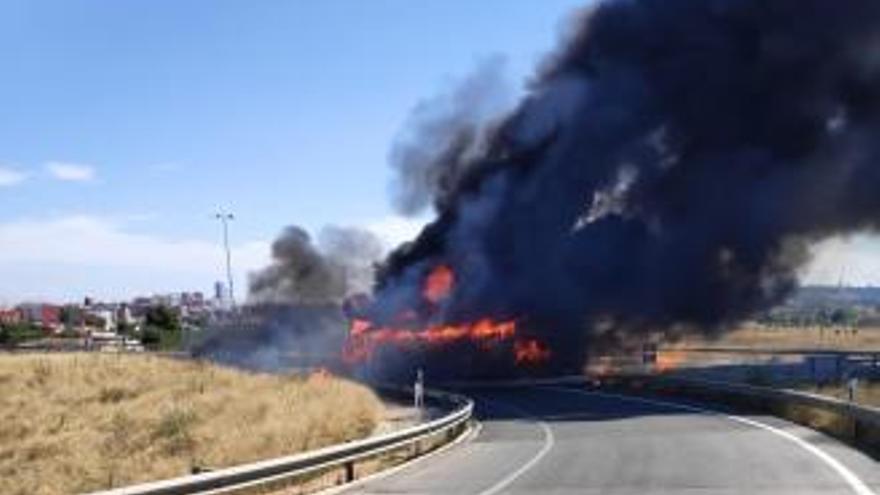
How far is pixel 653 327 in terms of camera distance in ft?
249

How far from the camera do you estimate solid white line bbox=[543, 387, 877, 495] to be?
19.9 metres

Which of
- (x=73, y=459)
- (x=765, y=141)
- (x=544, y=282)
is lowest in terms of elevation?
(x=73, y=459)

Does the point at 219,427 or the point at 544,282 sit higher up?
the point at 544,282

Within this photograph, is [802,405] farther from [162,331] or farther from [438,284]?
[162,331]

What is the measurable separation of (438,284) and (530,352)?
7239 millimetres

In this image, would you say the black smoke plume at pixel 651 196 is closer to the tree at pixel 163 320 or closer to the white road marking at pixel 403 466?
the white road marking at pixel 403 466

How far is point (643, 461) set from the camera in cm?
2444

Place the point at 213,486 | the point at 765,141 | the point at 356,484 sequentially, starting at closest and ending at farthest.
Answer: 1. the point at 213,486
2. the point at 356,484
3. the point at 765,141

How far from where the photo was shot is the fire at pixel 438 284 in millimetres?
73562

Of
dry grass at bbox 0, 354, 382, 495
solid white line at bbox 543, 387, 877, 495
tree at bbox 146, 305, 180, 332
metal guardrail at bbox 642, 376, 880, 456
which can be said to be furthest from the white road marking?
tree at bbox 146, 305, 180, 332

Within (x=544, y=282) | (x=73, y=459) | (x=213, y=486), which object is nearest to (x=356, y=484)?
(x=213, y=486)

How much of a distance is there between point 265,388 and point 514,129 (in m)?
35.2

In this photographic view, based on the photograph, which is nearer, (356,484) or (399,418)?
(356,484)

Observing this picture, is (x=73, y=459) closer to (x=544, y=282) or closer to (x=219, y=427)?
(x=219, y=427)
